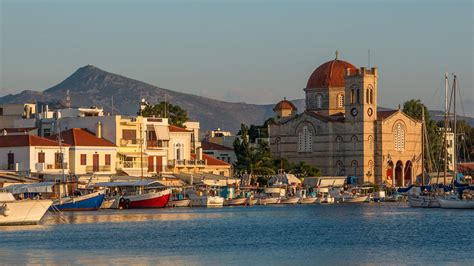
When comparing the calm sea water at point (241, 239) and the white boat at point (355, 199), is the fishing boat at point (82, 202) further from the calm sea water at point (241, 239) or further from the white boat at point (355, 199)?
the white boat at point (355, 199)

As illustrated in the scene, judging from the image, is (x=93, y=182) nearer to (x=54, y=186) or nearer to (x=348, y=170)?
(x=54, y=186)

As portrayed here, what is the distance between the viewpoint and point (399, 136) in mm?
156250

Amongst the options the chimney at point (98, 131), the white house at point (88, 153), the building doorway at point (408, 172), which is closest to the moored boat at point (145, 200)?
the white house at point (88, 153)

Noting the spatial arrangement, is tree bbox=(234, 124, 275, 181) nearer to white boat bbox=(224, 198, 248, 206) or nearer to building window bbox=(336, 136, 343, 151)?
building window bbox=(336, 136, 343, 151)

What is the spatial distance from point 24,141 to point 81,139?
20.1ft

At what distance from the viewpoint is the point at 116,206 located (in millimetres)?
105250

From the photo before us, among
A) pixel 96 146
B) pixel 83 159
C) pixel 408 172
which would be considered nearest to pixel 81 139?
pixel 96 146

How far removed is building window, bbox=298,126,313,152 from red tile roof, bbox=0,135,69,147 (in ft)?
166

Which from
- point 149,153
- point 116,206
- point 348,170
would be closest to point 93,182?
point 116,206

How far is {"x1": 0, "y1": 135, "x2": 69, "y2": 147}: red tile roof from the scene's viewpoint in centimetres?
11038

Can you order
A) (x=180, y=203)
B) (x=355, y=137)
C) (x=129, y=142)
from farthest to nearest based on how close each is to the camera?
(x=355, y=137) < (x=129, y=142) < (x=180, y=203)

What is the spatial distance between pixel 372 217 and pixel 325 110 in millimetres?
67718

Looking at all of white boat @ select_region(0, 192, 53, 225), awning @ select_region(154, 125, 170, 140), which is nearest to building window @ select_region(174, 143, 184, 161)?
Result: awning @ select_region(154, 125, 170, 140)

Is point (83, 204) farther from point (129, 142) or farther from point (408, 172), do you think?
point (408, 172)
